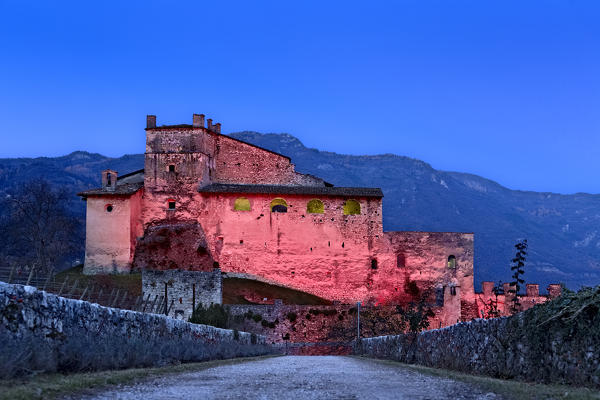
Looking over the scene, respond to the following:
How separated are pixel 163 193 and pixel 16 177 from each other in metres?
86.6

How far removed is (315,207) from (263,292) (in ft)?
31.9

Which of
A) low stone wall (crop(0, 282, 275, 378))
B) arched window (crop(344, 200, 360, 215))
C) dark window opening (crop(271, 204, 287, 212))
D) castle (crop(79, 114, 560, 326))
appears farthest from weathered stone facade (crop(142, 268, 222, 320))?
dark window opening (crop(271, 204, 287, 212))

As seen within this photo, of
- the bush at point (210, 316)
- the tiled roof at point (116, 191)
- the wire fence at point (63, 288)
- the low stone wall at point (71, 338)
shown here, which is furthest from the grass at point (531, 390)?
the tiled roof at point (116, 191)

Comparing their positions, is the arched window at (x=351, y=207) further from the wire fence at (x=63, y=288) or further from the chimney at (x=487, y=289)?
the wire fence at (x=63, y=288)

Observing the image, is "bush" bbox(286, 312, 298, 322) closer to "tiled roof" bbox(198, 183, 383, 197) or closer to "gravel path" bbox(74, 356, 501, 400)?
"tiled roof" bbox(198, 183, 383, 197)

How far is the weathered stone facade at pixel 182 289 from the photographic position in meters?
34.0

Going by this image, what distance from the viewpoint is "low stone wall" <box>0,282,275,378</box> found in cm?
882

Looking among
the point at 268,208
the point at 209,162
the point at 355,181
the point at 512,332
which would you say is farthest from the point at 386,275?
the point at 355,181

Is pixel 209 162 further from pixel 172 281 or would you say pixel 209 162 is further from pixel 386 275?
pixel 172 281

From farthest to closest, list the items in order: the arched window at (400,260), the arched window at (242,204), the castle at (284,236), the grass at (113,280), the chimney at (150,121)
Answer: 1. the chimney at (150,121)
2. the arched window at (242,204)
3. the arched window at (400,260)
4. the castle at (284,236)
5. the grass at (113,280)

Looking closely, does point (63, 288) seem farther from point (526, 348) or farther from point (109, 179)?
point (109, 179)

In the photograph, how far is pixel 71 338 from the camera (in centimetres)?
1079

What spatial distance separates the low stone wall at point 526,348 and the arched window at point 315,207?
44475 millimetres

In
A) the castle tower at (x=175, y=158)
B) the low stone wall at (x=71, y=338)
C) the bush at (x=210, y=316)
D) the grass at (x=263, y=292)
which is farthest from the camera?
the castle tower at (x=175, y=158)
